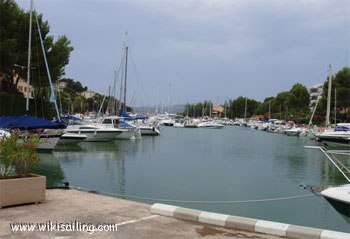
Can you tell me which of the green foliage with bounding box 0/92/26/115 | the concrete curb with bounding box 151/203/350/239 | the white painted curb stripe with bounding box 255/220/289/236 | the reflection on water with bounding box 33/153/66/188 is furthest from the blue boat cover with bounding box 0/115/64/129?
the white painted curb stripe with bounding box 255/220/289/236

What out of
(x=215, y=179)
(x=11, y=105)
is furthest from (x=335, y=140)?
(x=11, y=105)

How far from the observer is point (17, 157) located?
943cm

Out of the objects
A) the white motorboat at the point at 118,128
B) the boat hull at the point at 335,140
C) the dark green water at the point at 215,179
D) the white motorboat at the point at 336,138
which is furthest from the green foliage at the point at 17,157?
the white motorboat at the point at 118,128

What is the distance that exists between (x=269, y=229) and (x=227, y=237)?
0.75 meters

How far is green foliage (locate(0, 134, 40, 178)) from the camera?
942 centimetres

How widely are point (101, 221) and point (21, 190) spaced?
6.70 ft

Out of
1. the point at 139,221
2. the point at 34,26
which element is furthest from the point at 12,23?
the point at 139,221

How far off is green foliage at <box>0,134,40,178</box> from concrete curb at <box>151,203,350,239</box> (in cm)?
284

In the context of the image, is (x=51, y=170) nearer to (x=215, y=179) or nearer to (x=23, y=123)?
(x=23, y=123)

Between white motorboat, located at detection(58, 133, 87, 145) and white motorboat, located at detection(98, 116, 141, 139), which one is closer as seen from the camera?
white motorboat, located at detection(58, 133, 87, 145)

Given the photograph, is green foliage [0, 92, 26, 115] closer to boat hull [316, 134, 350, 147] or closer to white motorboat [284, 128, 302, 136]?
boat hull [316, 134, 350, 147]

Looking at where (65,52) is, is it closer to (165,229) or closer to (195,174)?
Answer: (195,174)

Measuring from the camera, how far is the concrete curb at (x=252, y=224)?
7.11 metres

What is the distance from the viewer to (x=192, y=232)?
7.51 m
